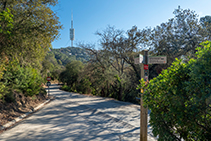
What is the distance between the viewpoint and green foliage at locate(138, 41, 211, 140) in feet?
7.97

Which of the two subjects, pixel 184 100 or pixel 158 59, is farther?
pixel 158 59

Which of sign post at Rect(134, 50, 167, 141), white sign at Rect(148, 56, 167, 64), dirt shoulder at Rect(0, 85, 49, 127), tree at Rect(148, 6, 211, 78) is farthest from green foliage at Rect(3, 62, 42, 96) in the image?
tree at Rect(148, 6, 211, 78)

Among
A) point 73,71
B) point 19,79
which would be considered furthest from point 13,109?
point 73,71

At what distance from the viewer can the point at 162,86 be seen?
3.12 metres

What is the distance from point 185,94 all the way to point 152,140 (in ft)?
11.2

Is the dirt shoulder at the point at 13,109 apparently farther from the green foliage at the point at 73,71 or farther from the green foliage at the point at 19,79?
the green foliage at the point at 73,71

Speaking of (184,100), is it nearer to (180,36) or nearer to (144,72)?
(144,72)

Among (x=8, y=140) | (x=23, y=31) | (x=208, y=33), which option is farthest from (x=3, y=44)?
(x=208, y=33)

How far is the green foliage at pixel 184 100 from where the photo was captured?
7.97 ft

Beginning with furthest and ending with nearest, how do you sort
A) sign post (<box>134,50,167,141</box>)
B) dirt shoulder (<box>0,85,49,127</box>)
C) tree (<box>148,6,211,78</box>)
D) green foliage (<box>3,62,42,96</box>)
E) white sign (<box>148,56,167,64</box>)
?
tree (<box>148,6,211,78</box>)
green foliage (<box>3,62,42,96</box>)
dirt shoulder (<box>0,85,49,127</box>)
white sign (<box>148,56,167,64</box>)
sign post (<box>134,50,167,141</box>)

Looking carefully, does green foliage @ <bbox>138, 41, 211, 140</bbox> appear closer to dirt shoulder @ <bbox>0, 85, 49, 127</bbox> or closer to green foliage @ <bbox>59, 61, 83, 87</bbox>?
dirt shoulder @ <bbox>0, 85, 49, 127</bbox>

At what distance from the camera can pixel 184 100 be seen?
275 cm

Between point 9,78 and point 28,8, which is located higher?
point 28,8

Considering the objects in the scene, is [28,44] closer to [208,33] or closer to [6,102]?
[6,102]
